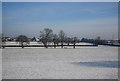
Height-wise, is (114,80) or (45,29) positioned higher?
(45,29)

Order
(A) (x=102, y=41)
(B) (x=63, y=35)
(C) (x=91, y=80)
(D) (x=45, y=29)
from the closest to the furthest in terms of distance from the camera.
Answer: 1. (C) (x=91, y=80)
2. (D) (x=45, y=29)
3. (B) (x=63, y=35)
4. (A) (x=102, y=41)

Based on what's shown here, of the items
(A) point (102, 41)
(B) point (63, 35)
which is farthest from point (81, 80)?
(A) point (102, 41)

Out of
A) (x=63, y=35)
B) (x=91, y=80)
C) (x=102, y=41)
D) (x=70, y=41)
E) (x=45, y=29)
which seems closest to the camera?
(x=91, y=80)

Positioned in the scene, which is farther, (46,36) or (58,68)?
(46,36)

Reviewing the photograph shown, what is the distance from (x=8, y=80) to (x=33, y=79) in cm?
73

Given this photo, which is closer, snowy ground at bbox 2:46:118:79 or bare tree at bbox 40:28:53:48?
snowy ground at bbox 2:46:118:79

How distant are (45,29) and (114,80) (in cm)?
3320

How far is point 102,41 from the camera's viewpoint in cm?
6103

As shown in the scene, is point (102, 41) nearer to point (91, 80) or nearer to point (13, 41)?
point (13, 41)

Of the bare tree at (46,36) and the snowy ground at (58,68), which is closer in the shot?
the snowy ground at (58,68)

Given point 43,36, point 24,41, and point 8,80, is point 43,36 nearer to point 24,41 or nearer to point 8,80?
point 24,41

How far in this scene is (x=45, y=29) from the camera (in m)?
38.4

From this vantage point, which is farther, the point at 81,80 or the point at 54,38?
the point at 54,38

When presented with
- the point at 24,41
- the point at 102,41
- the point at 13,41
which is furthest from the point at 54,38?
the point at 102,41
